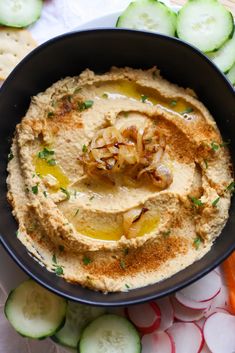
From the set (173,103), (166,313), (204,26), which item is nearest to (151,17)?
(204,26)

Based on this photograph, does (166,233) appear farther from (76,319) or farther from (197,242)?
(76,319)

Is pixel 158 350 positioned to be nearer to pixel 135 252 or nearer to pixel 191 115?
pixel 135 252

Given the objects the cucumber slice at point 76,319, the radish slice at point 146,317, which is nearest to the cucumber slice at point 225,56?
the radish slice at point 146,317

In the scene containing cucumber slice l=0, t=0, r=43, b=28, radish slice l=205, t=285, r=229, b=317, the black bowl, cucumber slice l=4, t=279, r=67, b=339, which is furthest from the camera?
cucumber slice l=0, t=0, r=43, b=28

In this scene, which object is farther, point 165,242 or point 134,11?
point 134,11

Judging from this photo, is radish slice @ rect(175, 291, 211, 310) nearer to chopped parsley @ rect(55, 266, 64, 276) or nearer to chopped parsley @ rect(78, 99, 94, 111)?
chopped parsley @ rect(55, 266, 64, 276)

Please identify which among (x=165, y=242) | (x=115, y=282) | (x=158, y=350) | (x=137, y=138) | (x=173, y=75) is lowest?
(x=158, y=350)

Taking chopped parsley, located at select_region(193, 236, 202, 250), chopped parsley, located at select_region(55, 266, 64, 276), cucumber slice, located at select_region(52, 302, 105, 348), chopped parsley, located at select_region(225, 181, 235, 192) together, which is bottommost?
cucumber slice, located at select_region(52, 302, 105, 348)

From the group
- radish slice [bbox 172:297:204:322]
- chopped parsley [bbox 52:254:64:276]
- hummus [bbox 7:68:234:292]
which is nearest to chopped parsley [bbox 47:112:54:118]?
hummus [bbox 7:68:234:292]

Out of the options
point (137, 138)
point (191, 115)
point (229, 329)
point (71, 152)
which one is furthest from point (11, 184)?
point (229, 329)
